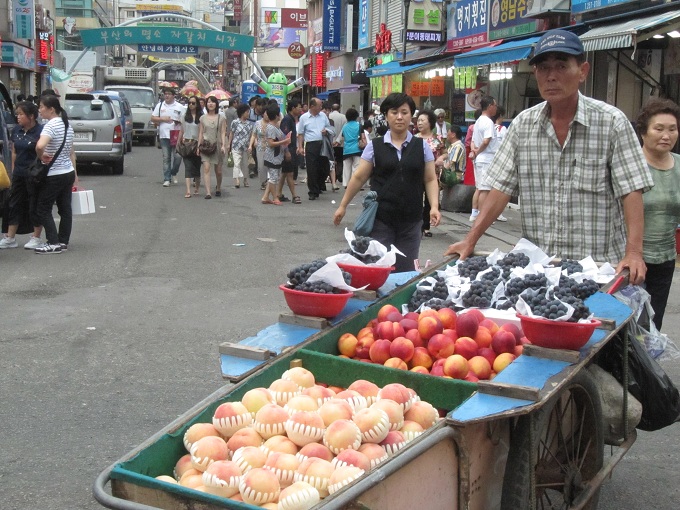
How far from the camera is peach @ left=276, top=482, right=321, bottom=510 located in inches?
99.2

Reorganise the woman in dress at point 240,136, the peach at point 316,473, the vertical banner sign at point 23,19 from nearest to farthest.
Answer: the peach at point 316,473
the woman in dress at point 240,136
the vertical banner sign at point 23,19

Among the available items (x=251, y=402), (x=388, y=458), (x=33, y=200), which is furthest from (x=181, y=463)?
(x=33, y=200)

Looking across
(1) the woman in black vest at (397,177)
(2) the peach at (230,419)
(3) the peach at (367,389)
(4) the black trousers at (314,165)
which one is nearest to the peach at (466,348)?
(3) the peach at (367,389)

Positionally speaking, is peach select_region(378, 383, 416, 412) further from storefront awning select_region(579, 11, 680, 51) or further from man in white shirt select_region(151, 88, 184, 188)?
man in white shirt select_region(151, 88, 184, 188)

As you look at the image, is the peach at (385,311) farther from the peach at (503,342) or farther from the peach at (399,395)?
the peach at (399,395)

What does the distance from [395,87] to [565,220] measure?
2057 cm

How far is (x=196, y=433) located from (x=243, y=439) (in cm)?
15

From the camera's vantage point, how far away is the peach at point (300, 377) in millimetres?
3225

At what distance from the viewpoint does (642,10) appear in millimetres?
12484

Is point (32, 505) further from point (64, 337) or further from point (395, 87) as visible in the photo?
point (395, 87)

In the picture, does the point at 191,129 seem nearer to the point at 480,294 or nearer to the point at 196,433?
the point at 480,294

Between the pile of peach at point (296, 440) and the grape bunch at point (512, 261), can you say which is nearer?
the pile of peach at point (296, 440)

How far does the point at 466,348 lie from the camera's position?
11.7ft

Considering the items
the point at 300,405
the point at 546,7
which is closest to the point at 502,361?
the point at 300,405
